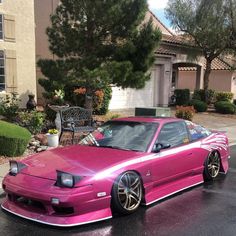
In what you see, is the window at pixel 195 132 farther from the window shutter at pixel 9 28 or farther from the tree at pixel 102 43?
the window shutter at pixel 9 28

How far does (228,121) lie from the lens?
1884cm

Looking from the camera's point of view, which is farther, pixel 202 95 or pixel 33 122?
pixel 202 95

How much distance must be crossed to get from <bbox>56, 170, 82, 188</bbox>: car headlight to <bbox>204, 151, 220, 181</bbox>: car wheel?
3.03 metres

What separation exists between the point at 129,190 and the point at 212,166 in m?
2.54

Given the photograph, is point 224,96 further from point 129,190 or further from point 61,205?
point 61,205

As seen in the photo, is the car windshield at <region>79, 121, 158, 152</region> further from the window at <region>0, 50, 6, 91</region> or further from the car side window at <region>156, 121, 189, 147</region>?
the window at <region>0, 50, 6, 91</region>

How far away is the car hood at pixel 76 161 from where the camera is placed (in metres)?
5.13

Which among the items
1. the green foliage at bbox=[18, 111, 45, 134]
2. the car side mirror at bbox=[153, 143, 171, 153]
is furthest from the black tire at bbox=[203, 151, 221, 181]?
the green foliage at bbox=[18, 111, 45, 134]

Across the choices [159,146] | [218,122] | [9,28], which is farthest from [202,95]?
[159,146]

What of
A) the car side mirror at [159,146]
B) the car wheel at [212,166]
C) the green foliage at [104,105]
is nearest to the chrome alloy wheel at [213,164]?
the car wheel at [212,166]

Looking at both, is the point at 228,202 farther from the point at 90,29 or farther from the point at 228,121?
the point at 228,121

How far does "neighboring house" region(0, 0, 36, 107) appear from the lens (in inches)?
615

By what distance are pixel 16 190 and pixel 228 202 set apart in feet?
10.4

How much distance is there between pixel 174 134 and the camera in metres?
6.73
